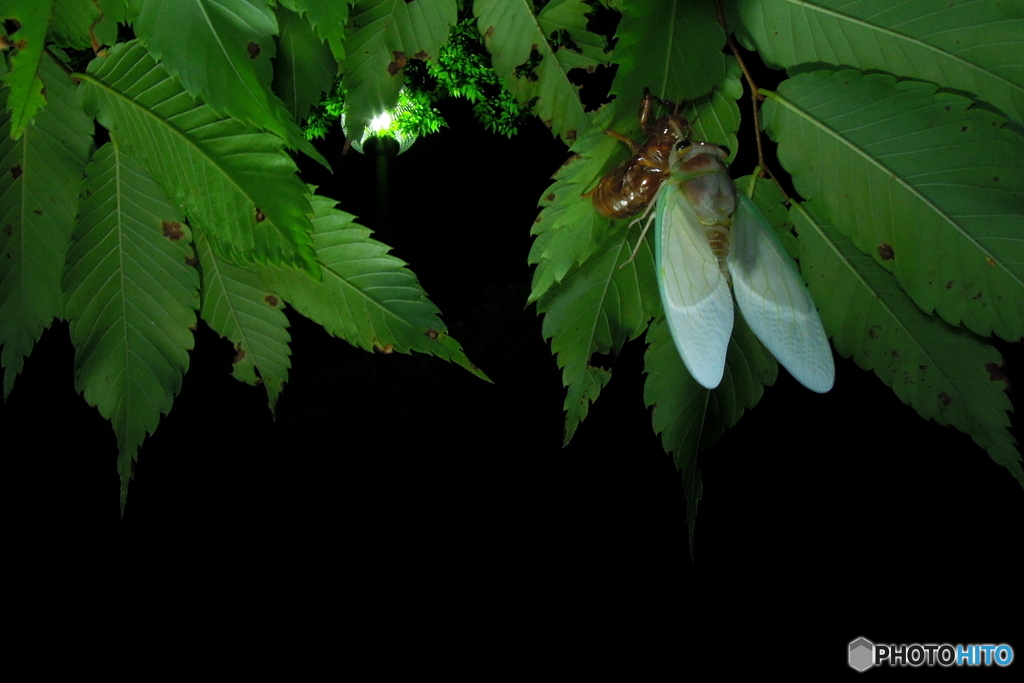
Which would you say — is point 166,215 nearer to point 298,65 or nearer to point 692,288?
point 298,65

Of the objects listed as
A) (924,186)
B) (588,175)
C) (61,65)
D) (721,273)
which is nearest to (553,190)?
(588,175)

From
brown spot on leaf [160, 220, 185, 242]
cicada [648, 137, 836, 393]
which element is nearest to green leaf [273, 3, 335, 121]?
brown spot on leaf [160, 220, 185, 242]

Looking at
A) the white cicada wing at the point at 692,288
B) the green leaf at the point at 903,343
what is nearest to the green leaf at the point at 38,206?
the white cicada wing at the point at 692,288

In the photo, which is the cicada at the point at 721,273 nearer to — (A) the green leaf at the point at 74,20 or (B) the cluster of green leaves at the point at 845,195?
(B) the cluster of green leaves at the point at 845,195

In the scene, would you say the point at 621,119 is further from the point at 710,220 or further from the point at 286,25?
the point at 286,25

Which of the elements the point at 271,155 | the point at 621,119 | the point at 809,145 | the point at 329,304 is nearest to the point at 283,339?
the point at 329,304
